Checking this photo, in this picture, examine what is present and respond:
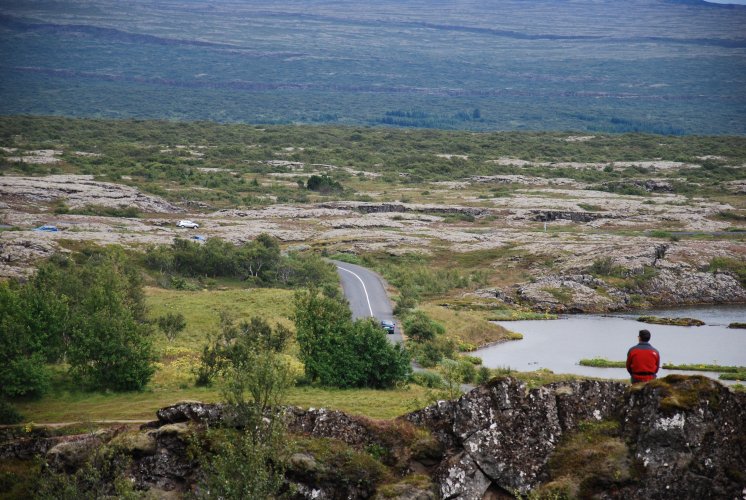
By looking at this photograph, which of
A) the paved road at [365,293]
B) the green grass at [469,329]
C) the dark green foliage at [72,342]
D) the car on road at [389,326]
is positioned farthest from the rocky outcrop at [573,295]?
the dark green foliage at [72,342]

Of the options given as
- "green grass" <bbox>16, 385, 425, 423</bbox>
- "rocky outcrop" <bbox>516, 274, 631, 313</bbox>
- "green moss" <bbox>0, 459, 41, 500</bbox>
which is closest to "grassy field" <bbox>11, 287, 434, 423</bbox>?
"green grass" <bbox>16, 385, 425, 423</bbox>

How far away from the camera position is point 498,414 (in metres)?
27.6

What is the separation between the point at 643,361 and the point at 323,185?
137 meters

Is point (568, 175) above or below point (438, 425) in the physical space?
below

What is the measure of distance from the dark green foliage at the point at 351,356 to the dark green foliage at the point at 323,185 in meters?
114

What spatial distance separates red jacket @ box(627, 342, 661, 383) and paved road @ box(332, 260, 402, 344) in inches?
1415

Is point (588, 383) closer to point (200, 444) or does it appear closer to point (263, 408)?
point (263, 408)

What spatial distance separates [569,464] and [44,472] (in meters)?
17.2

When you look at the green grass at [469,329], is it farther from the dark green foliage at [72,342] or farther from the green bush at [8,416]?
the green bush at [8,416]

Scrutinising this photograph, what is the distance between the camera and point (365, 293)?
8156 cm

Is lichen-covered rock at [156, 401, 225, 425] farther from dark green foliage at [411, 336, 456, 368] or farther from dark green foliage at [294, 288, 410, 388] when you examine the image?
dark green foliage at [411, 336, 456, 368]

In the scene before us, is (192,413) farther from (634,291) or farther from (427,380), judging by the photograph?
(634,291)

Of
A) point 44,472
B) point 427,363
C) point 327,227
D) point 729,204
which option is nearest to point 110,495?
point 44,472

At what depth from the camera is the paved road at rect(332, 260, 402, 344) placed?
71.6 meters
